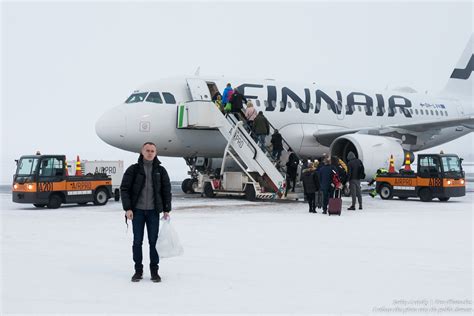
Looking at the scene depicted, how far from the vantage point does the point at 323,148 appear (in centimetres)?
2352

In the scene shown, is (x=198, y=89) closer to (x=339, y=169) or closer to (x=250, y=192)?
(x=250, y=192)

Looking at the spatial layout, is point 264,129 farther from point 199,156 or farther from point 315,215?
point 315,215

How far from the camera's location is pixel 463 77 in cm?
3259

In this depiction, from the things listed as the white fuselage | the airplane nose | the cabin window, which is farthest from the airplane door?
the cabin window

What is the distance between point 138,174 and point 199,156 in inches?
554

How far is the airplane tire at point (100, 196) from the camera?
1740 cm

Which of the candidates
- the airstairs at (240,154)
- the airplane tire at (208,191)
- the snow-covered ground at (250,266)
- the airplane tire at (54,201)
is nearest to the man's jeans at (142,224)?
the snow-covered ground at (250,266)

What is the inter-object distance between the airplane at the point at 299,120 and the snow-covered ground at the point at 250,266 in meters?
6.32

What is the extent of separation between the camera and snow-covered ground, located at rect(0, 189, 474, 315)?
6.04m

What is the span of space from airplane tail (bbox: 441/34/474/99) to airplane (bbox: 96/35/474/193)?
4.26 metres

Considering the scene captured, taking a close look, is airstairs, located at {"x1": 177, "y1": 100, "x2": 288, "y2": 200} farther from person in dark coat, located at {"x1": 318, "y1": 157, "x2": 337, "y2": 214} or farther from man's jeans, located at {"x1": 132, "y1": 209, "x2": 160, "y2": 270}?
man's jeans, located at {"x1": 132, "y1": 209, "x2": 160, "y2": 270}

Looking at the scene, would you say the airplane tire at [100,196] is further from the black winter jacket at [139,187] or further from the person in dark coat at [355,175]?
the black winter jacket at [139,187]

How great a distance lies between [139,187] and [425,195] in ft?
43.4

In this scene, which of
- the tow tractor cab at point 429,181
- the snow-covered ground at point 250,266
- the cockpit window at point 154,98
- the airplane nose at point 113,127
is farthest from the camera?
the cockpit window at point 154,98
